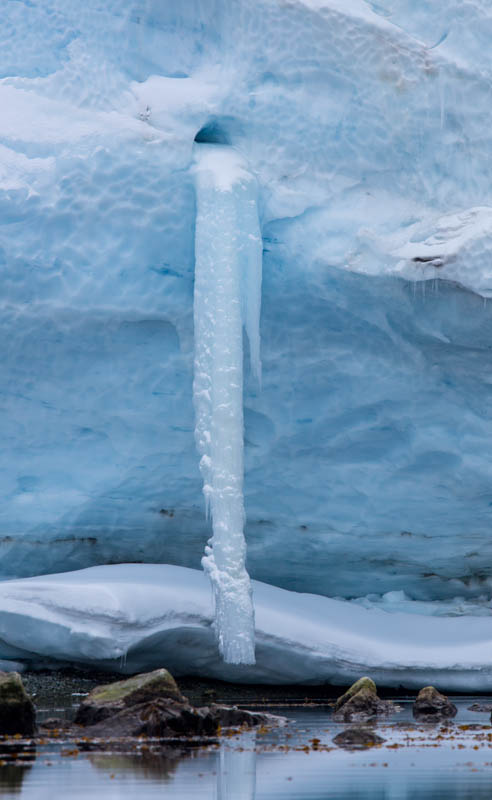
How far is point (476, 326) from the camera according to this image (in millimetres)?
8398

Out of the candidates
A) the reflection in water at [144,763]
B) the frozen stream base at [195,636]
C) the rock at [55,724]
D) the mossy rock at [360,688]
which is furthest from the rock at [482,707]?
the reflection in water at [144,763]

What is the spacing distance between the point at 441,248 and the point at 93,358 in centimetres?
262

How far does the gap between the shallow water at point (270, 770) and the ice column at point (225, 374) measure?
1703mm

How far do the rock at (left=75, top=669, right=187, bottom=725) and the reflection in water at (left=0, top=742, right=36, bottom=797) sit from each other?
0.61 metres

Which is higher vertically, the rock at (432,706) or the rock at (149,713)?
the rock at (432,706)

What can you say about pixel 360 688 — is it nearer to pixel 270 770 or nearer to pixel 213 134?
pixel 270 770

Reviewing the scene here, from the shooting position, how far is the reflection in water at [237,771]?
4.21m

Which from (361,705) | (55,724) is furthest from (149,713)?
(361,705)

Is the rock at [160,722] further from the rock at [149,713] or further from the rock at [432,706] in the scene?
the rock at [432,706]

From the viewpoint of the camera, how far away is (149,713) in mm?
5910

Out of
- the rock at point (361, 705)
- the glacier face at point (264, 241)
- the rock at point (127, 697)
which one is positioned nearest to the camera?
the rock at point (127, 697)

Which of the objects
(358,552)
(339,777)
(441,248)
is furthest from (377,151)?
(339,777)

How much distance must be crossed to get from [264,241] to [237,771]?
4540 millimetres

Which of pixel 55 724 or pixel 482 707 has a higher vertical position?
pixel 482 707
